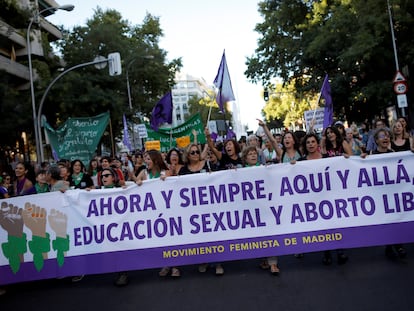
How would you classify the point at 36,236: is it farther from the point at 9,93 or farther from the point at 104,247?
the point at 9,93

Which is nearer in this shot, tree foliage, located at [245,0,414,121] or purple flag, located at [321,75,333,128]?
purple flag, located at [321,75,333,128]

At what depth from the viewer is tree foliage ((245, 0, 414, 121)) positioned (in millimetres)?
21734

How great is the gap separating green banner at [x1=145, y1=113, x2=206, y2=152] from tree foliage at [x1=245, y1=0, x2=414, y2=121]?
11883mm

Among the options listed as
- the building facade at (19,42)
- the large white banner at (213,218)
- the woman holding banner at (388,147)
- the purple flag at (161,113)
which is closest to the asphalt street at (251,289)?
the woman holding banner at (388,147)

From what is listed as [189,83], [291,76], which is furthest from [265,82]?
[189,83]

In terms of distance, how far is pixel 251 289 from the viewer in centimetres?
492

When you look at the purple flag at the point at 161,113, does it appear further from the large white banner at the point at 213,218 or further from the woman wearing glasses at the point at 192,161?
the large white banner at the point at 213,218

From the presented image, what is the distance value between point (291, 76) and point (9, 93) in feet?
53.7

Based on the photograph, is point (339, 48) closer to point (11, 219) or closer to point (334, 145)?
point (334, 145)

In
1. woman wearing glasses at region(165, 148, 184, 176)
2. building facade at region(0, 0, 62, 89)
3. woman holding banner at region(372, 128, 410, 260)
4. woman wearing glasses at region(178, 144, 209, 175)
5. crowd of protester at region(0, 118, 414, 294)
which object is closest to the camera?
woman holding banner at region(372, 128, 410, 260)

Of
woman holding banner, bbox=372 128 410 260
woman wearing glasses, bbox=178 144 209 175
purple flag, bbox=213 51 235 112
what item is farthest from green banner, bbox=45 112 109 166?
woman holding banner, bbox=372 128 410 260

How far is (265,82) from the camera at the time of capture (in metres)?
29.9

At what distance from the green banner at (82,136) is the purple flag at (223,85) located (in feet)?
10.7

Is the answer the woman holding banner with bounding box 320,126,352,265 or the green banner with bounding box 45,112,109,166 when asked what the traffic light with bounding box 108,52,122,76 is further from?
the woman holding banner with bounding box 320,126,352,265
